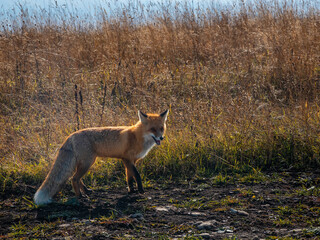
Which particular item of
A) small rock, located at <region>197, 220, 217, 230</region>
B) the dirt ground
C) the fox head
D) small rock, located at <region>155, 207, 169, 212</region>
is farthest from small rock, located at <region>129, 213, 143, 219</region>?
the fox head

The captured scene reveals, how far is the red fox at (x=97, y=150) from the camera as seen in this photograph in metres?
3.85

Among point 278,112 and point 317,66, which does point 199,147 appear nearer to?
point 278,112

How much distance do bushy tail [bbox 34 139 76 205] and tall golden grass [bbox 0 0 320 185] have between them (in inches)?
31.4

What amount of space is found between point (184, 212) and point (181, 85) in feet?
12.1

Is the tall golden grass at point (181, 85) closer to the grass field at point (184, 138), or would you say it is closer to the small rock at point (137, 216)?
the grass field at point (184, 138)

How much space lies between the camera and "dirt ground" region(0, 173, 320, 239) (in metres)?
2.99

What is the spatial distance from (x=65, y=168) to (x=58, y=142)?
1443mm

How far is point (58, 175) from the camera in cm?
385

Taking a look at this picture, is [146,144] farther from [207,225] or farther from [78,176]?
[207,225]

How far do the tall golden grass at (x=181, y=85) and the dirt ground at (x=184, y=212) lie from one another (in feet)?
1.63

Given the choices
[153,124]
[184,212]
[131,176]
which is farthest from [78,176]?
[184,212]

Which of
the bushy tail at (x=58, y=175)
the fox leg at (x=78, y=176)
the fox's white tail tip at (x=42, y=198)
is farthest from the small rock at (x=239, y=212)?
the fox's white tail tip at (x=42, y=198)

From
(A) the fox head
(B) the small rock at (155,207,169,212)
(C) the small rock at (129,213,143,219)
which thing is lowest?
(B) the small rock at (155,207,169,212)

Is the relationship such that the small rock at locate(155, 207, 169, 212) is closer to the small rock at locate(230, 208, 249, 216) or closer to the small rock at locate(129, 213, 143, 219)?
the small rock at locate(129, 213, 143, 219)
